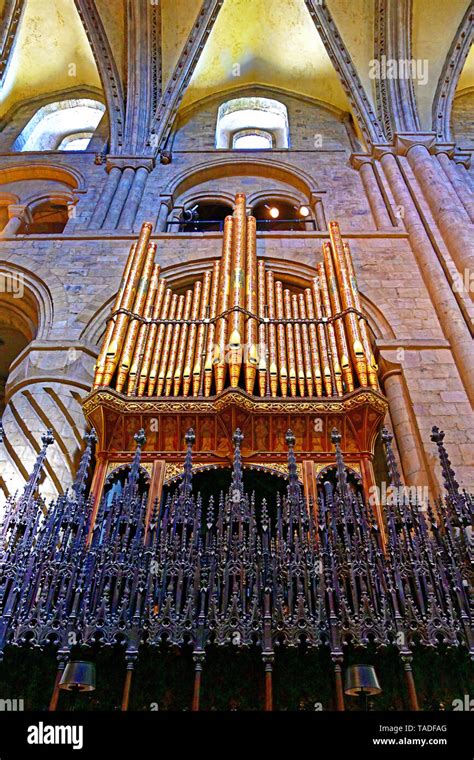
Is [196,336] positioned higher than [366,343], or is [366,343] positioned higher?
[196,336]

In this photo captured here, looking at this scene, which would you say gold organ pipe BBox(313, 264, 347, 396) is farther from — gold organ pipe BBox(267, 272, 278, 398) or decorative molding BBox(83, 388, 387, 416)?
gold organ pipe BBox(267, 272, 278, 398)

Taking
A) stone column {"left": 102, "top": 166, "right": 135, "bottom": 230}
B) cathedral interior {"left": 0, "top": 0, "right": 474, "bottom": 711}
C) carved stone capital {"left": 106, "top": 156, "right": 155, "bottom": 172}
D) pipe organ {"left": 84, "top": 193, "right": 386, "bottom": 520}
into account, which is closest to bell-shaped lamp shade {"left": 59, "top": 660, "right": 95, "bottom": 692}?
cathedral interior {"left": 0, "top": 0, "right": 474, "bottom": 711}

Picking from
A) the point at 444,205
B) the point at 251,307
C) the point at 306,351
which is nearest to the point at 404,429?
the point at 306,351

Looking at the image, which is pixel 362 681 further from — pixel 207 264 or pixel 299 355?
pixel 207 264

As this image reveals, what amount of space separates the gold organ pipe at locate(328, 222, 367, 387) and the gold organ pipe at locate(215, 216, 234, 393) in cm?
174

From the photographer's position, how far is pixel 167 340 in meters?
7.75

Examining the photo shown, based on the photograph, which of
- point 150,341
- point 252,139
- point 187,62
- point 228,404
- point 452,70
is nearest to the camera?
point 228,404

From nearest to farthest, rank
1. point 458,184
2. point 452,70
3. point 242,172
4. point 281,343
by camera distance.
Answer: point 281,343 → point 458,184 → point 242,172 → point 452,70

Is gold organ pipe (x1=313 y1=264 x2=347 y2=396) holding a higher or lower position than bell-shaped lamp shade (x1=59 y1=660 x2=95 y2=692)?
higher

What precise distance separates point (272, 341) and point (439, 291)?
325 centimetres

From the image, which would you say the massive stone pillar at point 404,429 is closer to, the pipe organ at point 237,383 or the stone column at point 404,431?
the stone column at point 404,431

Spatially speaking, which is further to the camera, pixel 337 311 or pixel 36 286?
pixel 36 286

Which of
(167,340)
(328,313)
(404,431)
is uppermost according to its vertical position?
(328,313)

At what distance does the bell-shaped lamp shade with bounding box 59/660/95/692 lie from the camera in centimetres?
333
